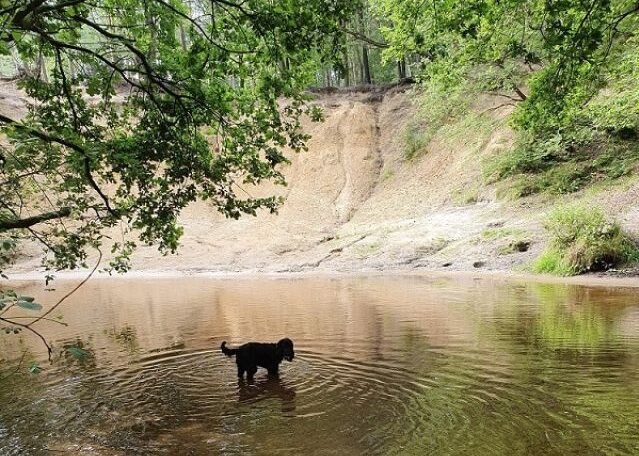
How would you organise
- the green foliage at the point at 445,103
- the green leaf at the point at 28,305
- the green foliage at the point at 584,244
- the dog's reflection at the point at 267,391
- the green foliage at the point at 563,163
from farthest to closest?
the green foliage at the point at 445,103, the green foliage at the point at 563,163, the green foliage at the point at 584,244, the dog's reflection at the point at 267,391, the green leaf at the point at 28,305

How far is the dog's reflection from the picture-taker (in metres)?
6.16

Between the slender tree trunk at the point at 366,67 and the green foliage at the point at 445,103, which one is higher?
the slender tree trunk at the point at 366,67

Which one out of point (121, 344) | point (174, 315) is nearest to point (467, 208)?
point (174, 315)

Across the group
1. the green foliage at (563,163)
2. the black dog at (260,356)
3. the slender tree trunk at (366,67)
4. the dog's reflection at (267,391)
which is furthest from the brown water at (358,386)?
the slender tree trunk at (366,67)

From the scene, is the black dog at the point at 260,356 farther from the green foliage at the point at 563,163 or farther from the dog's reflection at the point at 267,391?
the green foliage at the point at 563,163

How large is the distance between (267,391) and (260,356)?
0.66 m

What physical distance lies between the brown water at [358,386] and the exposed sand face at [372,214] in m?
10.0

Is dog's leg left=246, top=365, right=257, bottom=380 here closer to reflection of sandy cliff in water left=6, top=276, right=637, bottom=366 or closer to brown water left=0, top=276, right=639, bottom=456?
brown water left=0, top=276, right=639, bottom=456

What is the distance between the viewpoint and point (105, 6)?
5.99 m

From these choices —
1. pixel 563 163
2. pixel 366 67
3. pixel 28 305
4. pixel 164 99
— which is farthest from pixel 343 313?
pixel 366 67

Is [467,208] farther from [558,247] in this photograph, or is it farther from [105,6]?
[105,6]

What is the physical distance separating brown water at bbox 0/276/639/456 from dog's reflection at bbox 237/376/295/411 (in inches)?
1.5

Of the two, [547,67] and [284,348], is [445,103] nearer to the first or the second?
[547,67]

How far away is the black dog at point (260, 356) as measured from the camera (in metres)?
7.08
